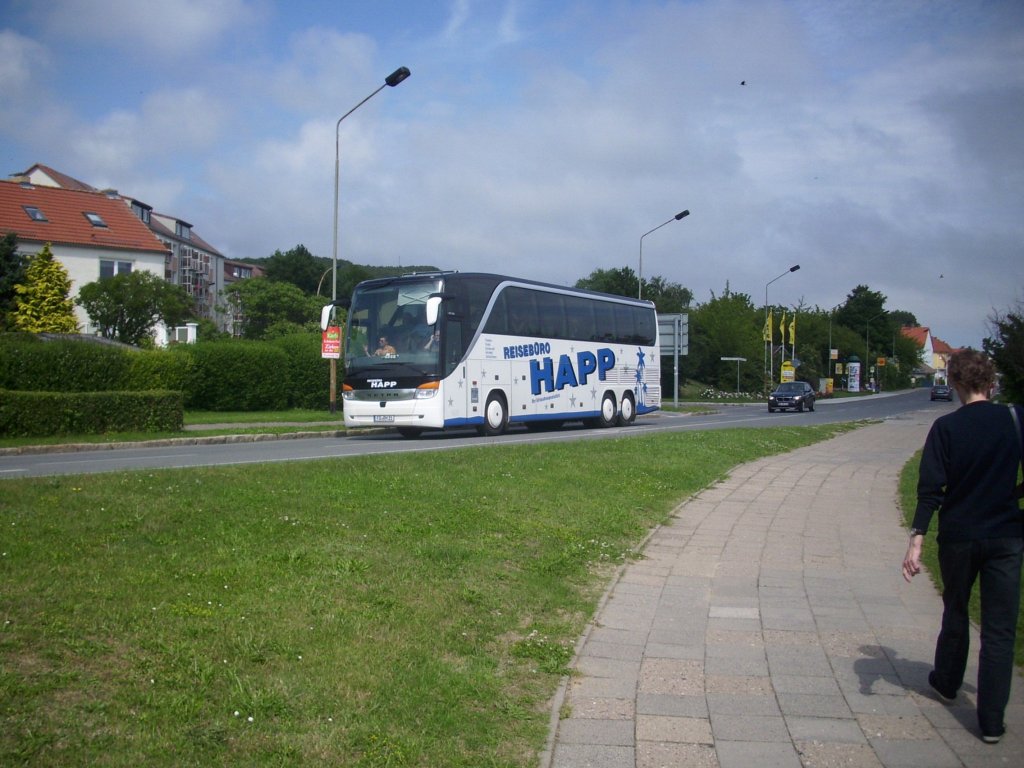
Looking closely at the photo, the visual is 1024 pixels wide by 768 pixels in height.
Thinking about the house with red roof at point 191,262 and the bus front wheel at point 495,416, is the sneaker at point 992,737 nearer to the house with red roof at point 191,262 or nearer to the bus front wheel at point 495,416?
the bus front wheel at point 495,416

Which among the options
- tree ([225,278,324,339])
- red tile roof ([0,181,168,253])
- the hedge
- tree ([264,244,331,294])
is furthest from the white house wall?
tree ([264,244,331,294])

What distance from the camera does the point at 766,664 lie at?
19.6ft

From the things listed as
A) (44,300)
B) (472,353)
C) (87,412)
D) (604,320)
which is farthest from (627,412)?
(44,300)

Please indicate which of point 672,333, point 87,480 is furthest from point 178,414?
point 672,333

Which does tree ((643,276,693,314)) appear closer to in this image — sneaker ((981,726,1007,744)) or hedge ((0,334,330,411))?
hedge ((0,334,330,411))

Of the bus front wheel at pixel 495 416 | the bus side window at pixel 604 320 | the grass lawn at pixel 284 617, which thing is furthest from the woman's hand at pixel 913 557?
the bus side window at pixel 604 320

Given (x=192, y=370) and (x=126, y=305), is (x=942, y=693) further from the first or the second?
(x=126, y=305)

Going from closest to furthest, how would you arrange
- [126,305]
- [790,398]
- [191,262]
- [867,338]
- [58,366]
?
[58,366], [126,305], [790,398], [191,262], [867,338]

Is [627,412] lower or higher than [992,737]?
higher

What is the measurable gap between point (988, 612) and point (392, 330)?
18.7 metres

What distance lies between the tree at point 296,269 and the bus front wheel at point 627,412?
77.3 meters

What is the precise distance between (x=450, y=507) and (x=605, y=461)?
5715 mm

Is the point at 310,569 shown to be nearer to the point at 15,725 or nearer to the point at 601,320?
the point at 15,725

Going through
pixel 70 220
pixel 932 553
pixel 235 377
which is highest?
pixel 70 220
